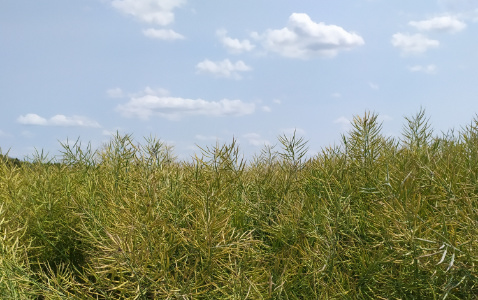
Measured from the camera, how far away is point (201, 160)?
6.84 feet

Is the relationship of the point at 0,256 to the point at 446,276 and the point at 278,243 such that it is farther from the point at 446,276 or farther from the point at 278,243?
the point at 446,276

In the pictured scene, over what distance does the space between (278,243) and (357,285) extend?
406 mm

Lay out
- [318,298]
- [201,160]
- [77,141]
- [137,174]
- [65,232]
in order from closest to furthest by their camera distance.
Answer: [318,298]
[201,160]
[137,174]
[65,232]
[77,141]

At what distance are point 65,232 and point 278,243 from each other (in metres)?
1.10

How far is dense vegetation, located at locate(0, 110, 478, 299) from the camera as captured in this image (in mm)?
1657

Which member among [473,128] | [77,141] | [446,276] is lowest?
[446,276]

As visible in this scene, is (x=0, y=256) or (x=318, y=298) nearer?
(x=318, y=298)

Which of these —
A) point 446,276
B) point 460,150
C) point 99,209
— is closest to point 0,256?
point 99,209

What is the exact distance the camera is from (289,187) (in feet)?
8.16

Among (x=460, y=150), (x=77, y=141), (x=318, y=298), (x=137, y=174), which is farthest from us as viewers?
(x=77, y=141)

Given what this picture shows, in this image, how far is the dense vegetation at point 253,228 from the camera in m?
1.66

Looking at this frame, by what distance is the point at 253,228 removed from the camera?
Answer: 2363 millimetres

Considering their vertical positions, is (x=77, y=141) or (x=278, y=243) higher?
(x=77, y=141)

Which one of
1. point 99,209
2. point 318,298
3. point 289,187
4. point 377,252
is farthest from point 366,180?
point 99,209
